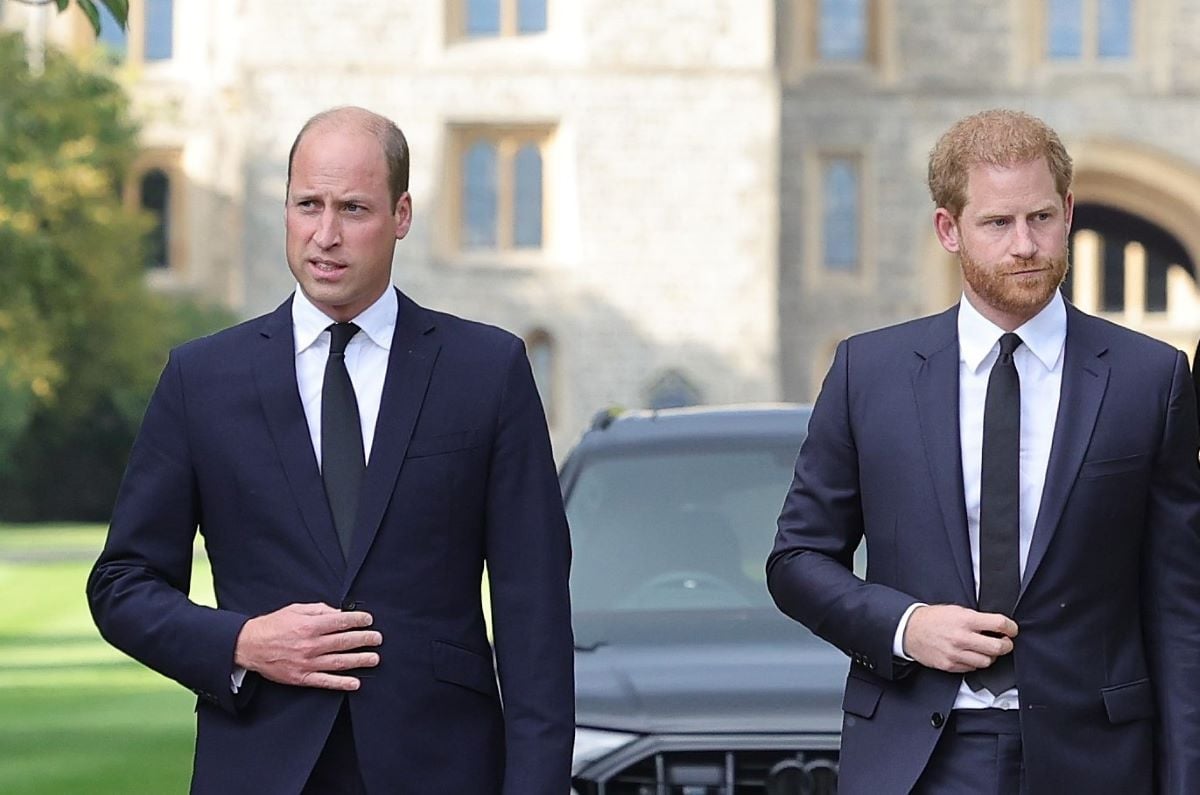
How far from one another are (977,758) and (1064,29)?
3502 cm


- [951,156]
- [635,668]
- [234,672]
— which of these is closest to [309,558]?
[234,672]

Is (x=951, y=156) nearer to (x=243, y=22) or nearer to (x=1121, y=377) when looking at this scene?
(x=1121, y=377)

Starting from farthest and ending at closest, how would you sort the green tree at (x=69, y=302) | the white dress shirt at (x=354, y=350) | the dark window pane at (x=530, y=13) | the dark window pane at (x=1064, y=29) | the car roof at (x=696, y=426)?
1. the dark window pane at (x=1064, y=29)
2. the dark window pane at (x=530, y=13)
3. the green tree at (x=69, y=302)
4. the car roof at (x=696, y=426)
5. the white dress shirt at (x=354, y=350)

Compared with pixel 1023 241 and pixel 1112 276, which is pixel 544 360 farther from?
pixel 1023 241

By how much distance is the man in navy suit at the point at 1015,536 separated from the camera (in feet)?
11.7

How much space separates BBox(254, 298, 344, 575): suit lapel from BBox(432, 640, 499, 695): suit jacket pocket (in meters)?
0.20

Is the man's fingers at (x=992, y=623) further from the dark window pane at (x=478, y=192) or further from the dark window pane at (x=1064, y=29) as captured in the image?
the dark window pane at (x=1064, y=29)

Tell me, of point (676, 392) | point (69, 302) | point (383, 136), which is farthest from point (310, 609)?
point (676, 392)

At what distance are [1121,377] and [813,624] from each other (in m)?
0.62

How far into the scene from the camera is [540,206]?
35.6 metres

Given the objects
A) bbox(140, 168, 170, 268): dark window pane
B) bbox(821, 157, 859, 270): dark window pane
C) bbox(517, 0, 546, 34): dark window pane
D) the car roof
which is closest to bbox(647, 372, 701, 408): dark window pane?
bbox(821, 157, 859, 270): dark window pane

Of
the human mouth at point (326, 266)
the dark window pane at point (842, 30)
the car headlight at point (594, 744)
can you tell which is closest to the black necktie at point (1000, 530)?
the human mouth at point (326, 266)

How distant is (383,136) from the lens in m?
3.58

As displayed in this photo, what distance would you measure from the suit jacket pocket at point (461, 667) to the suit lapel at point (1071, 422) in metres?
0.83
